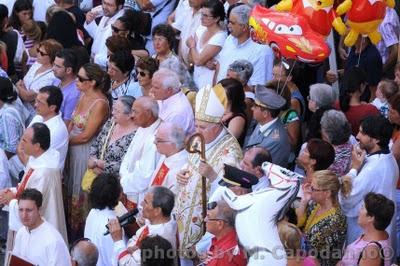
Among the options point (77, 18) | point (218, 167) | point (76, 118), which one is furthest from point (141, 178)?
point (77, 18)

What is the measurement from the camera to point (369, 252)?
9.05 meters

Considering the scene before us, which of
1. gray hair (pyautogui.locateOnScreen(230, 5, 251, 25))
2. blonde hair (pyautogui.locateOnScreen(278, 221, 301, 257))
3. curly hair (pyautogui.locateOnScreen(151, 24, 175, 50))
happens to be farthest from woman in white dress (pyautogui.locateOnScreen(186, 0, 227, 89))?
blonde hair (pyautogui.locateOnScreen(278, 221, 301, 257))

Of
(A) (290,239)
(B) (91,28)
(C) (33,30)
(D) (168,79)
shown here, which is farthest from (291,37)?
(B) (91,28)

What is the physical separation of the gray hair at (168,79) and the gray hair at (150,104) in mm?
299

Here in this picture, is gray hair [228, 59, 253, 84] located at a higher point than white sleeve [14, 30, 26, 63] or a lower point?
higher

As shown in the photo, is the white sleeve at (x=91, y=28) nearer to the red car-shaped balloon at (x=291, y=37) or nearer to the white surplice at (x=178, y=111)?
the white surplice at (x=178, y=111)

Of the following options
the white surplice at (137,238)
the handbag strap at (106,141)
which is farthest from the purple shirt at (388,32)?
the white surplice at (137,238)

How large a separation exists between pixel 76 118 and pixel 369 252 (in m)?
3.81

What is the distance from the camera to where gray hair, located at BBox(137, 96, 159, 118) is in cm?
1095

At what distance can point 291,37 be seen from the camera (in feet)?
35.3

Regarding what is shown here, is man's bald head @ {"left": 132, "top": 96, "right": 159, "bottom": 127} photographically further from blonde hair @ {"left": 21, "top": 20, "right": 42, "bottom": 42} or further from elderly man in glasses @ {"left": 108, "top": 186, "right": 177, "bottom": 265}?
blonde hair @ {"left": 21, "top": 20, "right": 42, "bottom": 42}

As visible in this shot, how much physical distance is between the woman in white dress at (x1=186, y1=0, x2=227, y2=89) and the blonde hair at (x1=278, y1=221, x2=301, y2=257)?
395 centimetres

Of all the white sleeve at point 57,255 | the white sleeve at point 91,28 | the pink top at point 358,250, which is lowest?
the white sleeve at point 91,28

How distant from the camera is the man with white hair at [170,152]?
10383 mm
